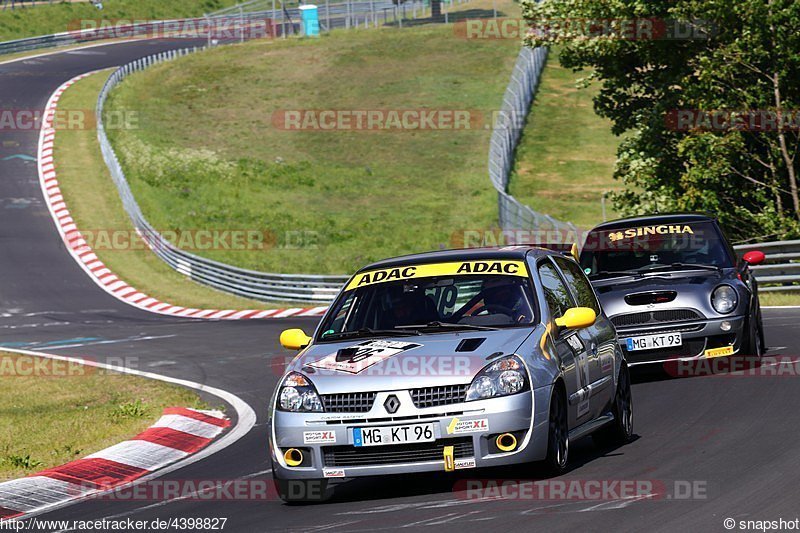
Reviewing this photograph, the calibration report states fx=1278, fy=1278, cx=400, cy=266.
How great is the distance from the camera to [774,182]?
25547 millimetres

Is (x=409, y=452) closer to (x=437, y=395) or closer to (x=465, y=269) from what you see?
(x=437, y=395)

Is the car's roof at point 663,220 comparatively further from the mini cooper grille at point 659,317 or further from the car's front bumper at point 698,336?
the car's front bumper at point 698,336

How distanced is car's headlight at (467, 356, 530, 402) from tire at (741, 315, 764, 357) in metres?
6.00

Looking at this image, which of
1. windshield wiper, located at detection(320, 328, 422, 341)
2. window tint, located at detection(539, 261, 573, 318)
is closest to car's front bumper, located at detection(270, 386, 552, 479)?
windshield wiper, located at detection(320, 328, 422, 341)

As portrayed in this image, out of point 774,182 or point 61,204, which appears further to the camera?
point 61,204

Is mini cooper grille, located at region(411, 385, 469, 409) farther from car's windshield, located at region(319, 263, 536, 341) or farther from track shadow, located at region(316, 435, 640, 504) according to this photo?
car's windshield, located at region(319, 263, 536, 341)

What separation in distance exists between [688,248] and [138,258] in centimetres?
2853

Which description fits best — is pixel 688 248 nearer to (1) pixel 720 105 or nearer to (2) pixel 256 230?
(1) pixel 720 105

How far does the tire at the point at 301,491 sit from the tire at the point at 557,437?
143 centimetres

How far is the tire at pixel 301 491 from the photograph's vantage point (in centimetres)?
820

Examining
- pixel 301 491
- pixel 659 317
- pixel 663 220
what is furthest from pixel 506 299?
pixel 663 220

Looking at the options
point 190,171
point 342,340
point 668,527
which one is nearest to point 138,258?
point 190,171

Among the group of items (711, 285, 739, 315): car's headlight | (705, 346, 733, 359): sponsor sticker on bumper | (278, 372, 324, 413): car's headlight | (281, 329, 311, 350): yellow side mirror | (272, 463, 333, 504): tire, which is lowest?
(705, 346, 733, 359): sponsor sticker on bumper

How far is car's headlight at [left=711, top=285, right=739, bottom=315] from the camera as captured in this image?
43.0 ft
